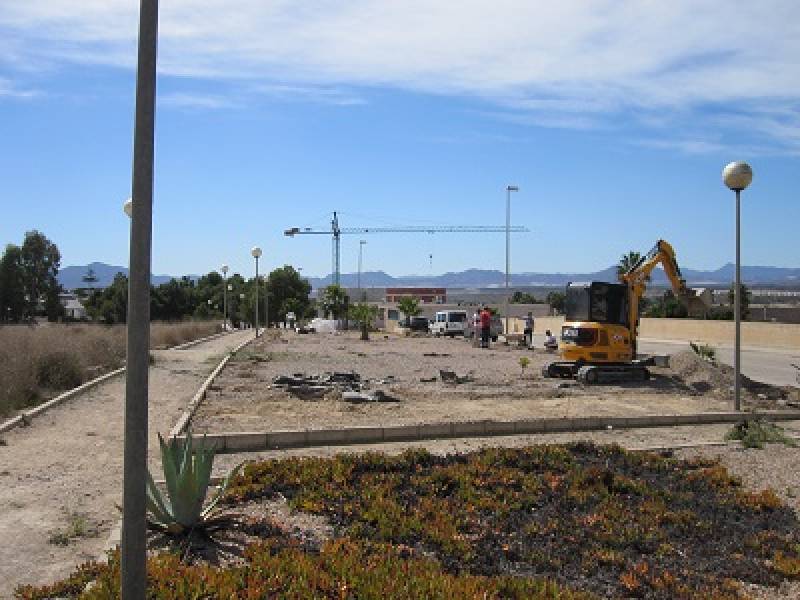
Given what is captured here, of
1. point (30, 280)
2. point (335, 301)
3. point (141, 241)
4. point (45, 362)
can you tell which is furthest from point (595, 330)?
point (30, 280)

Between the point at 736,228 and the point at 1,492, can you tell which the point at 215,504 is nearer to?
the point at 1,492

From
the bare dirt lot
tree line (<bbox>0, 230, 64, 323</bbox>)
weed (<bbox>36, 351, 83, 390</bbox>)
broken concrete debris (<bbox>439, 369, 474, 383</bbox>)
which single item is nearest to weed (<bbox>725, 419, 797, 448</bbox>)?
the bare dirt lot

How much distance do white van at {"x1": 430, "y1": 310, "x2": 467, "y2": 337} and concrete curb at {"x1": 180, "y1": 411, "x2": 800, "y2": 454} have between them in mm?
40903

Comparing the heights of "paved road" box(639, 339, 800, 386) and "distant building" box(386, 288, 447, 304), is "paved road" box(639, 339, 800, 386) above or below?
below

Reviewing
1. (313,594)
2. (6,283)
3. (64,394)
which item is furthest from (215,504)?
(6,283)

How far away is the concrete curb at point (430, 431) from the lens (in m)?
10.8

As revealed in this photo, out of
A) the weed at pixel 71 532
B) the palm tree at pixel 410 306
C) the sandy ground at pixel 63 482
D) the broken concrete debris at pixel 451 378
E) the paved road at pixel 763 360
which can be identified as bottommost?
the paved road at pixel 763 360

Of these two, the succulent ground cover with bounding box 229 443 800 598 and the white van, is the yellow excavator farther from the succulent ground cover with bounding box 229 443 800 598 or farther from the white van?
the white van

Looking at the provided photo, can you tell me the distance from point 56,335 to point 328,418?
12.2m

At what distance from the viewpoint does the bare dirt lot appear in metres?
13.5

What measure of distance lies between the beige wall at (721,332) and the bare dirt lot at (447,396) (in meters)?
Result: 17.9

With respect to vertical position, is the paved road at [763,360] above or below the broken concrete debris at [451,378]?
below

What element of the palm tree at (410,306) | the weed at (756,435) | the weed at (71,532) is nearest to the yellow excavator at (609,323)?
the weed at (756,435)

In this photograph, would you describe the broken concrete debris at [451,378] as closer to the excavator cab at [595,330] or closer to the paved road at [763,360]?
the excavator cab at [595,330]
